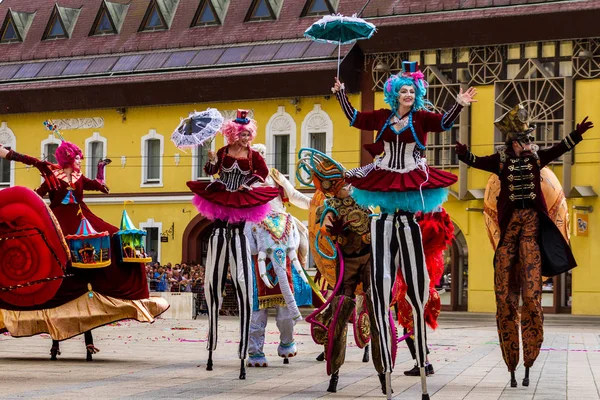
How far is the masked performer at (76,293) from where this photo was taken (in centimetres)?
1513

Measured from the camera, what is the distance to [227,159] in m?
13.5

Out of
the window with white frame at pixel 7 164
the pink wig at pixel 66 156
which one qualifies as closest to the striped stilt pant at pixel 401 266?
the pink wig at pixel 66 156

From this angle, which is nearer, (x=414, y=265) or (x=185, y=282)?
(x=414, y=265)

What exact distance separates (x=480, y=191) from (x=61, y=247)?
27.6 meters

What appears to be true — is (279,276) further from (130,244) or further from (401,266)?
(401,266)

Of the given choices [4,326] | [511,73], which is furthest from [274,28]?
[4,326]

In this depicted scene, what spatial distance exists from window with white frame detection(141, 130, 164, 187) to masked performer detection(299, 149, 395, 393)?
34245 mm

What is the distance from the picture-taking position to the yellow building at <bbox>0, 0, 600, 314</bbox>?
130 feet

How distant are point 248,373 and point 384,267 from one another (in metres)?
2.99

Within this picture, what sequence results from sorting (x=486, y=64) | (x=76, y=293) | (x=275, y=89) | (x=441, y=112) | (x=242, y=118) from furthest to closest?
1. (x=275, y=89)
2. (x=441, y=112)
3. (x=486, y=64)
4. (x=76, y=293)
5. (x=242, y=118)

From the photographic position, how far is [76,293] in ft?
50.5

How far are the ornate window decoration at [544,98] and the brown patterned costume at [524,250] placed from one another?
2719 cm

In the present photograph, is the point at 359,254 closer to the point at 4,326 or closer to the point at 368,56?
the point at 4,326

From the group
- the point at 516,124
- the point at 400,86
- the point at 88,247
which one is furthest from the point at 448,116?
the point at 88,247
